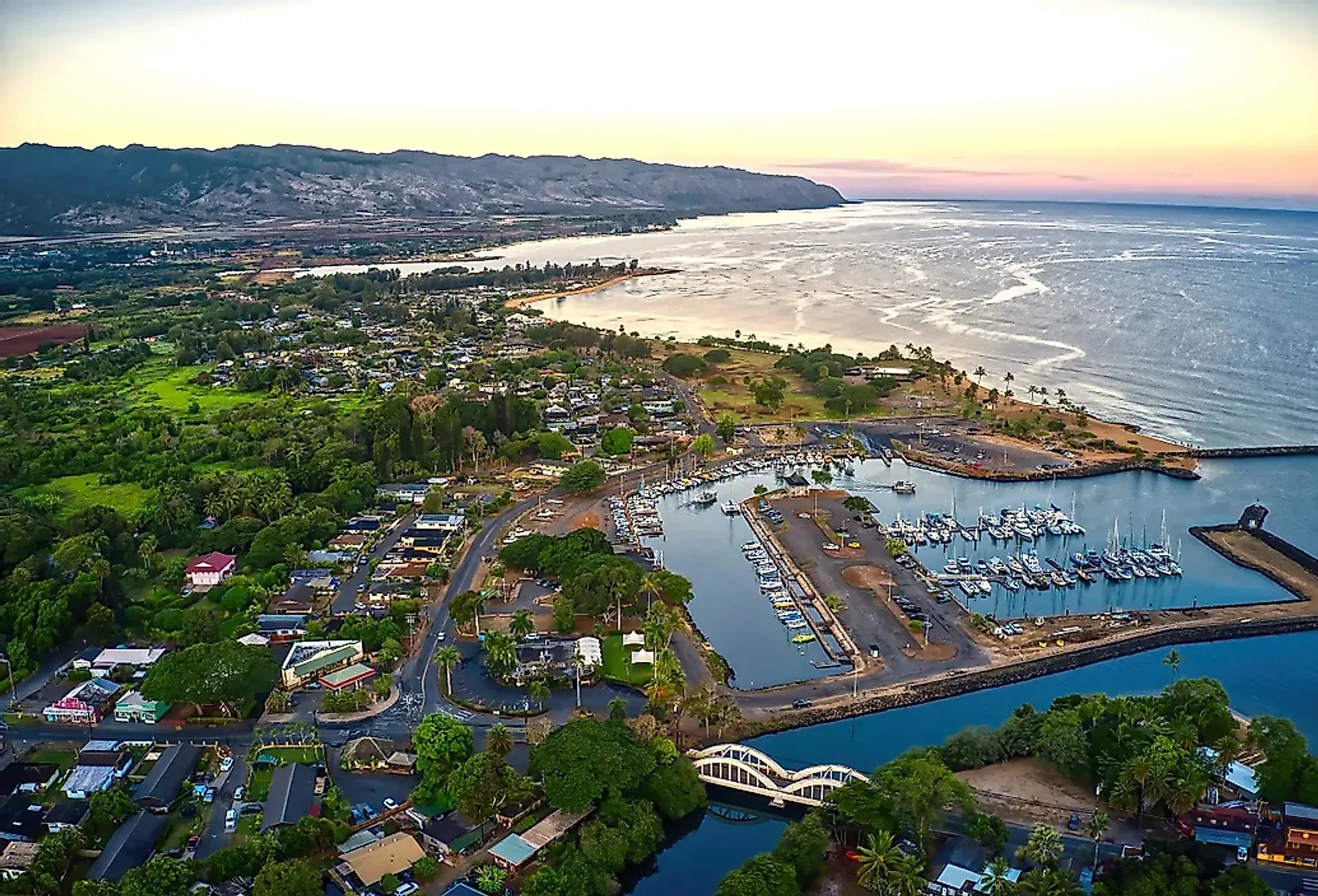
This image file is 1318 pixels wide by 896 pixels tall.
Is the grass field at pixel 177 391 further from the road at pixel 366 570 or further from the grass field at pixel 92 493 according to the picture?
the road at pixel 366 570

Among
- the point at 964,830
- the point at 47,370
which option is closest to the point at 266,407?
the point at 47,370

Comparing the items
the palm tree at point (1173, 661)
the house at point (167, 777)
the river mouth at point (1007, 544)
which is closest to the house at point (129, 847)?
the house at point (167, 777)

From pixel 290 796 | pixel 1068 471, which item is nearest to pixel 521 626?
pixel 290 796

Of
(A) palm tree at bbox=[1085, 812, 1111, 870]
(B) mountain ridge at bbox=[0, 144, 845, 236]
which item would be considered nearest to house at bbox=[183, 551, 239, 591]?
(A) palm tree at bbox=[1085, 812, 1111, 870]

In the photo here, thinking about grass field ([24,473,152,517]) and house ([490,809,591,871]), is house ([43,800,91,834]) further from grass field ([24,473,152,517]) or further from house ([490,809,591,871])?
grass field ([24,473,152,517])

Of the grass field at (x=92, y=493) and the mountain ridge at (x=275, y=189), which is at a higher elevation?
the mountain ridge at (x=275, y=189)

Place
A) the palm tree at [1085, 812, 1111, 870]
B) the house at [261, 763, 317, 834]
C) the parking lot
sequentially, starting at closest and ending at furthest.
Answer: the palm tree at [1085, 812, 1111, 870]
the house at [261, 763, 317, 834]
the parking lot

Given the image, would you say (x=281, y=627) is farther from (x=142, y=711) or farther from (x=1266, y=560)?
(x=1266, y=560)

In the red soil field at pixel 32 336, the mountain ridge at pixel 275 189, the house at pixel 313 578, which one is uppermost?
the mountain ridge at pixel 275 189
